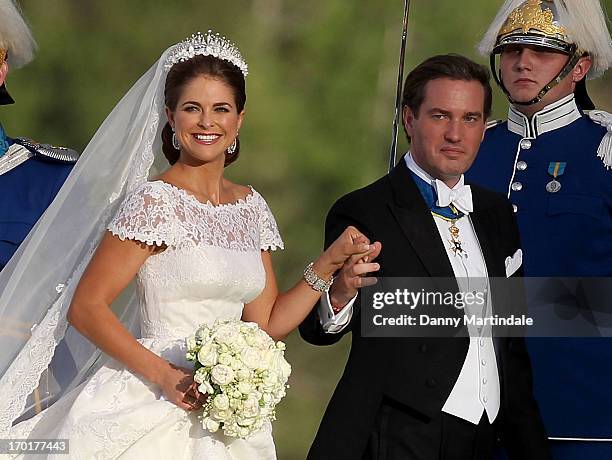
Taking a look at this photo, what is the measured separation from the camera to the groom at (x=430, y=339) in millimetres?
4250

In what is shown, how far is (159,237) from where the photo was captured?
13.6ft

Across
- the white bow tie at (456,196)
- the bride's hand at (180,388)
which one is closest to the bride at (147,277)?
the bride's hand at (180,388)

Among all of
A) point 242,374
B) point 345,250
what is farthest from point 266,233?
point 242,374

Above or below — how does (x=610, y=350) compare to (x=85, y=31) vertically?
below

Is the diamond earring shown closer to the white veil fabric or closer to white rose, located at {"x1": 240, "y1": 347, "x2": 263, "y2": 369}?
the white veil fabric

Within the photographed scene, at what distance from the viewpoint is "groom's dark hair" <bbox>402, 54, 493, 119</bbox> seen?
4434mm

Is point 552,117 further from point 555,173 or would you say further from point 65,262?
point 65,262

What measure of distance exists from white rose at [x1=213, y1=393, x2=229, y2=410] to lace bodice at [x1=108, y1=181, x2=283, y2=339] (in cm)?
36

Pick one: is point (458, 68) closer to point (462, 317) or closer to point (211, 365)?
point (462, 317)

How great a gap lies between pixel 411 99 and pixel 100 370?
1.22 metres

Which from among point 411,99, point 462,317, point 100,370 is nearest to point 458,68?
point 411,99

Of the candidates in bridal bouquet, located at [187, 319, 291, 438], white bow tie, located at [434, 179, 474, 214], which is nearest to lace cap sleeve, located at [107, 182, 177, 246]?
bridal bouquet, located at [187, 319, 291, 438]

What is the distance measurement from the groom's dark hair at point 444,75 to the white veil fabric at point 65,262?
75cm

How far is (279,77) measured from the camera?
27.3ft
